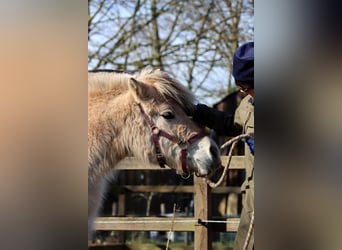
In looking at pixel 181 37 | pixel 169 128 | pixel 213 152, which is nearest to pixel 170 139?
pixel 169 128

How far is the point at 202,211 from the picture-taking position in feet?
9.65

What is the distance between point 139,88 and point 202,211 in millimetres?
1175

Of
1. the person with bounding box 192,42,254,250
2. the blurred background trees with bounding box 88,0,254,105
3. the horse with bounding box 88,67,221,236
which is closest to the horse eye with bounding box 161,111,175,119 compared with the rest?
the horse with bounding box 88,67,221,236

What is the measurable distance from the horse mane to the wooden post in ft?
2.95

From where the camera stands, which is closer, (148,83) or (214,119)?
(148,83)

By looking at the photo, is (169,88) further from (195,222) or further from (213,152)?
(195,222)

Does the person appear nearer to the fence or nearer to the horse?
the horse

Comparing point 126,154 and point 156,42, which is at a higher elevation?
point 156,42

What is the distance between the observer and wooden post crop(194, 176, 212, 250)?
9.35 ft
